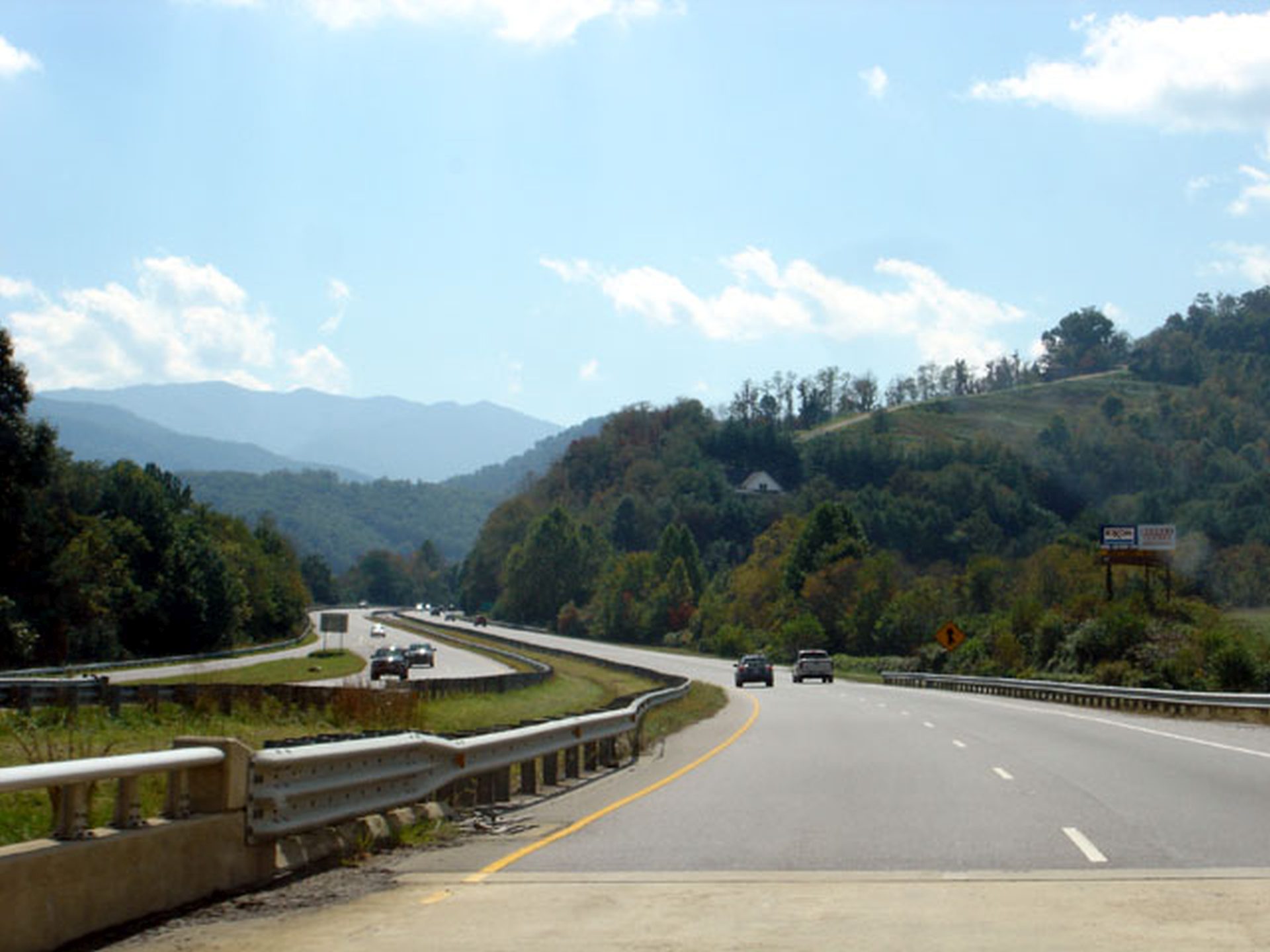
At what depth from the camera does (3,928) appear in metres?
7.48

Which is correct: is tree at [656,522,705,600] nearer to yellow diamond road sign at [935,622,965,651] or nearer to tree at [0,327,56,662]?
yellow diamond road sign at [935,622,965,651]

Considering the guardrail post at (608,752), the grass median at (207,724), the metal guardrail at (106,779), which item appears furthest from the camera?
the guardrail post at (608,752)

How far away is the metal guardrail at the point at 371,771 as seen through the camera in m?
10.5

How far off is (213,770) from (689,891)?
11.0ft

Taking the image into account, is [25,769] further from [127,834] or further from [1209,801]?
[1209,801]

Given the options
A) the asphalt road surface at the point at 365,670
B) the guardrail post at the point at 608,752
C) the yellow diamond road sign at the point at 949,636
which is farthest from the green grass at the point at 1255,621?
the guardrail post at the point at 608,752

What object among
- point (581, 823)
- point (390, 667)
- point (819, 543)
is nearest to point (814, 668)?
point (390, 667)

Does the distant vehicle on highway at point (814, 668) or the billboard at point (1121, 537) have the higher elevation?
the billboard at point (1121, 537)

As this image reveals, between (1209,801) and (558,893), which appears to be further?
(1209,801)

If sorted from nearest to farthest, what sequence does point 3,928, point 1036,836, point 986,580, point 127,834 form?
point 3,928 → point 127,834 → point 1036,836 → point 986,580

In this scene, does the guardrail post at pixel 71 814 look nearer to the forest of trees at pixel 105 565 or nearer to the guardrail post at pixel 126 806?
the guardrail post at pixel 126 806

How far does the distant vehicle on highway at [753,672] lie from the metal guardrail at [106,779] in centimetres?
5720

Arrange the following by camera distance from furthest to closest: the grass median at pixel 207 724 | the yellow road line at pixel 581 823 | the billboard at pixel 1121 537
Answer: the billboard at pixel 1121 537 → the grass median at pixel 207 724 → the yellow road line at pixel 581 823

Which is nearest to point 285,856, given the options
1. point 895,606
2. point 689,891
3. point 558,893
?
point 558,893
